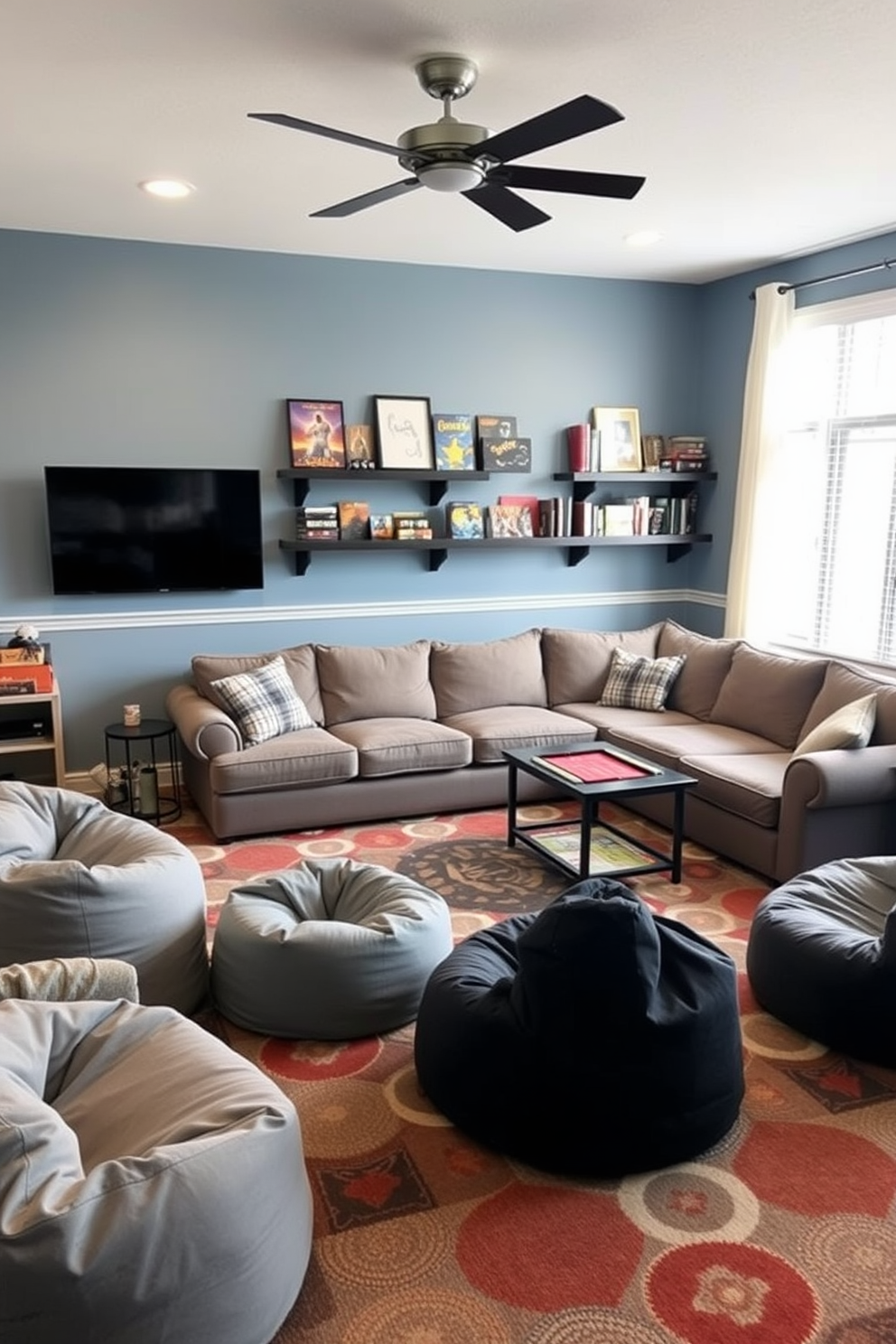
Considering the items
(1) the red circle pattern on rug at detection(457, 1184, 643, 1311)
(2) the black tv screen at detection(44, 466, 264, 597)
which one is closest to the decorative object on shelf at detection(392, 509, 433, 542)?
(2) the black tv screen at detection(44, 466, 264, 597)

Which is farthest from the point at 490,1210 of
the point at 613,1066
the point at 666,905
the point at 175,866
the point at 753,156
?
the point at 753,156

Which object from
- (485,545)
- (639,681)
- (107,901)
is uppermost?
(485,545)

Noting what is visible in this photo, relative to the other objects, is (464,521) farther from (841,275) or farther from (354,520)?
(841,275)

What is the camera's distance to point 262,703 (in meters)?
4.55

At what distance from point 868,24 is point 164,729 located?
3756mm

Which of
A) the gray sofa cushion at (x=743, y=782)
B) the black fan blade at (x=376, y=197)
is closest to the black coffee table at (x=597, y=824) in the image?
the gray sofa cushion at (x=743, y=782)

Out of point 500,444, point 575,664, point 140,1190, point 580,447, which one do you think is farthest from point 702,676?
point 140,1190

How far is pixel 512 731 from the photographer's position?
478 centimetres

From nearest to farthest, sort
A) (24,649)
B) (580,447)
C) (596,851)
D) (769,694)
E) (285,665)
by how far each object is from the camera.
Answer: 1. (596,851)
2. (24,649)
3. (769,694)
4. (285,665)
5. (580,447)

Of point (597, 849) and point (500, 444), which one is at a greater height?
point (500, 444)

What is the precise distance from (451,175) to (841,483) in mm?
3075

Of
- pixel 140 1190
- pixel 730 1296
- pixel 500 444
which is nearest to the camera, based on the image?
pixel 140 1190

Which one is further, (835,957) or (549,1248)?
(835,957)

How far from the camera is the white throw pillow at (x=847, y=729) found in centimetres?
381
